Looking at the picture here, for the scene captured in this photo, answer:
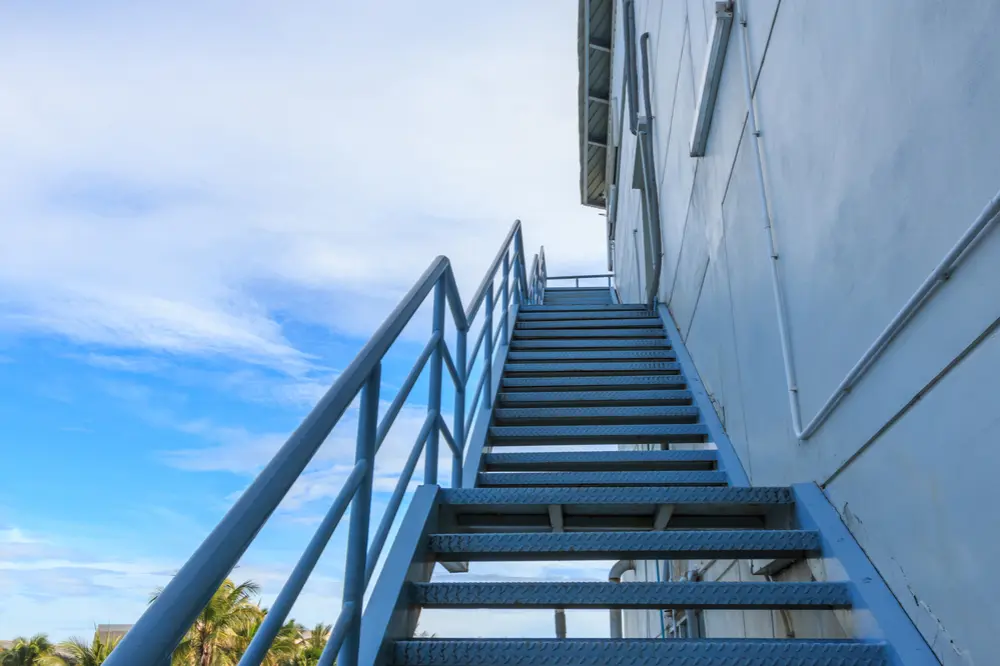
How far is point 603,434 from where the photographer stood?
13.1ft

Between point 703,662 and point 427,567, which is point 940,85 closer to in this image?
point 703,662

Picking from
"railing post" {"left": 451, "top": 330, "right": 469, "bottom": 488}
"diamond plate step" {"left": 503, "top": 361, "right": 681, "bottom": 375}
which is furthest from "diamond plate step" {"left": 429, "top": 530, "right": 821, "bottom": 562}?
"diamond plate step" {"left": 503, "top": 361, "right": 681, "bottom": 375}

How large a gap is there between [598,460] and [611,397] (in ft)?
2.81

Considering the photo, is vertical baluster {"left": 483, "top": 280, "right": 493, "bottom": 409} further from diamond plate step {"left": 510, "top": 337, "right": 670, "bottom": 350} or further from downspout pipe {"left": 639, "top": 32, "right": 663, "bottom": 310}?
downspout pipe {"left": 639, "top": 32, "right": 663, "bottom": 310}

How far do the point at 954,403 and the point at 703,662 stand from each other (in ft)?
2.77

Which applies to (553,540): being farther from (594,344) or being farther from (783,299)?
(594,344)

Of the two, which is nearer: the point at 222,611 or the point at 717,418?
the point at 717,418

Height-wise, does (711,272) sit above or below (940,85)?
above

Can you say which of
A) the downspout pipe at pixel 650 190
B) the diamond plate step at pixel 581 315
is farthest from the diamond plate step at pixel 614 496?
the diamond plate step at pixel 581 315

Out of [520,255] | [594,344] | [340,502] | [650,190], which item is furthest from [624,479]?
[520,255]

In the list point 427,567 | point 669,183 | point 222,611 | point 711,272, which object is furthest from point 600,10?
point 222,611

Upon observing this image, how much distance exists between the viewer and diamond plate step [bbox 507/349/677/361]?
5.23 metres

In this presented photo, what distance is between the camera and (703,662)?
6.07ft

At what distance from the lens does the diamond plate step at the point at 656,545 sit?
2.29 meters
